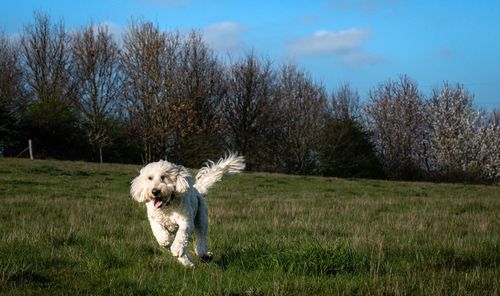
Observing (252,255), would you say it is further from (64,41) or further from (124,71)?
(64,41)

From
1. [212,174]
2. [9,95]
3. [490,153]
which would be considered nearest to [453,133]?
[490,153]

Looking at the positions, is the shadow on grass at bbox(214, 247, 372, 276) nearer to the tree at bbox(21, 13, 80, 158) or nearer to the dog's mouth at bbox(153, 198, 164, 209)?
the dog's mouth at bbox(153, 198, 164, 209)

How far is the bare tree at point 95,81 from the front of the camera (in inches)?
1940

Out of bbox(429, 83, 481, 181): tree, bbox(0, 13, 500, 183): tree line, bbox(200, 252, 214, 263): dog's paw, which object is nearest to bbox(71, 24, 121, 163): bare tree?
bbox(0, 13, 500, 183): tree line

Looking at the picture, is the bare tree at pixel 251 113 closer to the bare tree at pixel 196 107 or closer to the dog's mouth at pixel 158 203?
the bare tree at pixel 196 107

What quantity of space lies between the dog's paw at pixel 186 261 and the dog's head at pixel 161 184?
2.66ft

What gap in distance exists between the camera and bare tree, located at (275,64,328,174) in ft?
169

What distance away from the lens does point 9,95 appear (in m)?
51.0

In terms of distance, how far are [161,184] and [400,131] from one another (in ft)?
169

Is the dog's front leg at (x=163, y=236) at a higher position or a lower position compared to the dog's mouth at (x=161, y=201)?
lower

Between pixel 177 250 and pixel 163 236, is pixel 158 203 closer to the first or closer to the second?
pixel 163 236

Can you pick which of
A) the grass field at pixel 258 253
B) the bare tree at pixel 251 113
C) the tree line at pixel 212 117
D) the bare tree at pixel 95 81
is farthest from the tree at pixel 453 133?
the grass field at pixel 258 253

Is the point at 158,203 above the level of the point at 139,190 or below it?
below

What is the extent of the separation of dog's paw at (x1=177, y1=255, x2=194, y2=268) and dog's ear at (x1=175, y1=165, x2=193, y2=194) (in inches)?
34.0
